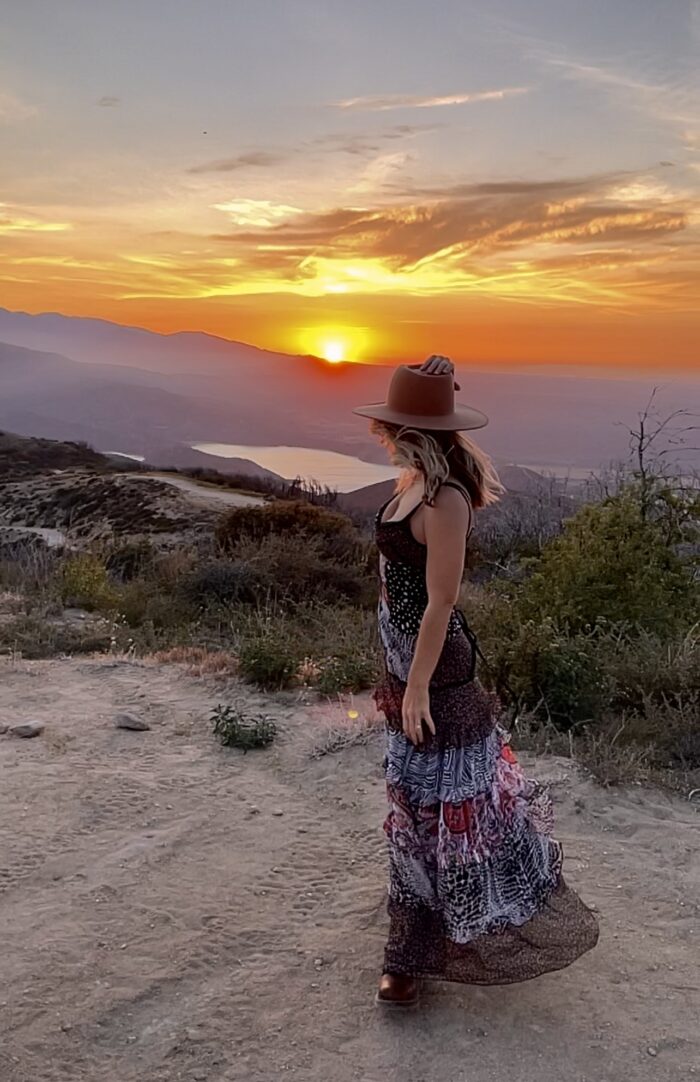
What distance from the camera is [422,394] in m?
3.02

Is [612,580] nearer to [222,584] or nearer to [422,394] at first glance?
[222,584]

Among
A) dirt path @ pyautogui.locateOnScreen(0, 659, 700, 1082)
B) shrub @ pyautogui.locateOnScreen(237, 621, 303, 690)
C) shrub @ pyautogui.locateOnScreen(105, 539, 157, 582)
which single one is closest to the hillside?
shrub @ pyautogui.locateOnScreen(105, 539, 157, 582)

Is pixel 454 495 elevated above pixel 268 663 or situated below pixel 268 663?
above

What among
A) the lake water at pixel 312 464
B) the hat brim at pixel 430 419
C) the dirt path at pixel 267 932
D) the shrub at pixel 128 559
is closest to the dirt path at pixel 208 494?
the lake water at pixel 312 464

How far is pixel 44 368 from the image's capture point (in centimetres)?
13925

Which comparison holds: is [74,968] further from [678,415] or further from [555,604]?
[678,415]

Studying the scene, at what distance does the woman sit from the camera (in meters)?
3.03

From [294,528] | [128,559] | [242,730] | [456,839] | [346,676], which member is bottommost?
[128,559]

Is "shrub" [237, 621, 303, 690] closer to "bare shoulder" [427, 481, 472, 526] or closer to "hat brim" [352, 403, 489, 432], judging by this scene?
"hat brim" [352, 403, 489, 432]

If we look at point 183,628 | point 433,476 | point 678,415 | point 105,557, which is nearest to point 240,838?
point 433,476

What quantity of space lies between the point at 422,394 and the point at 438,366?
0.16 meters

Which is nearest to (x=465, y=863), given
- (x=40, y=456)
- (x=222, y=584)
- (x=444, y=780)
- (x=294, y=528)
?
(x=444, y=780)

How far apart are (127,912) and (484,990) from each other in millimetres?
1556

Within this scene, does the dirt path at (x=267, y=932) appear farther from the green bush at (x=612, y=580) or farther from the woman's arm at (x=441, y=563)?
the green bush at (x=612, y=580)
